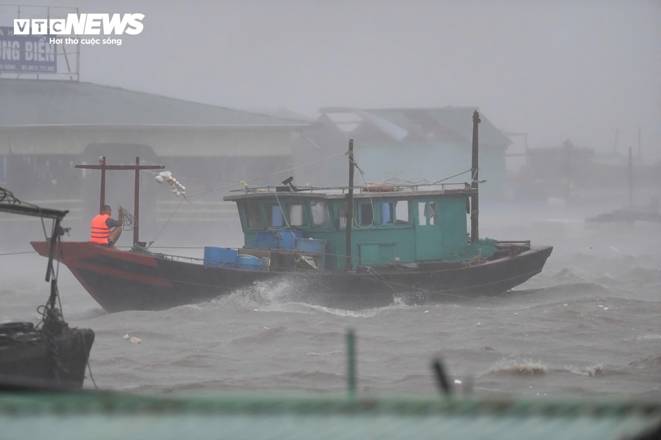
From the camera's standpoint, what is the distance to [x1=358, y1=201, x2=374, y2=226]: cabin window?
1869 cm

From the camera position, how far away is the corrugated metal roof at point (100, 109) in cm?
3244

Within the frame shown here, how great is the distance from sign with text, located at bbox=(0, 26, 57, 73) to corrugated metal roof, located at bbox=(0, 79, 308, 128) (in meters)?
0.84

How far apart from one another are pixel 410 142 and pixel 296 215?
26970mm

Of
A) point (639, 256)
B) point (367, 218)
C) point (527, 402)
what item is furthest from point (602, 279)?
point (527, 402)

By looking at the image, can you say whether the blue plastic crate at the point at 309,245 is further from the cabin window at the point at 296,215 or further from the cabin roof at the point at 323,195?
the cabin roof at the point at 323,195

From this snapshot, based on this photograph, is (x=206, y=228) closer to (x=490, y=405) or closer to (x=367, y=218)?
(x=367, y=218)

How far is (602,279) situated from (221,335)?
14126 millimetres

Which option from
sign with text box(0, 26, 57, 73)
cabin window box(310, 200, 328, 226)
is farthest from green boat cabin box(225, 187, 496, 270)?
sign with text box(0, 26, 57, 73)

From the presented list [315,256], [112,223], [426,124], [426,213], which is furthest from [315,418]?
[426,124]

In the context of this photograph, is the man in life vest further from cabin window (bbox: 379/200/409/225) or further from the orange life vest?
cabin window (bbox: 379/200/409/225)

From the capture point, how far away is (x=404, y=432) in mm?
2990

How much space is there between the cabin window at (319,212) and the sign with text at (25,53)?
680 inches

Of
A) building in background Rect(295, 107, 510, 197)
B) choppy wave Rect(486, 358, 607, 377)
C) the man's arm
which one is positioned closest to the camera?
choppy wave Rect(486, 358, 607, 377)

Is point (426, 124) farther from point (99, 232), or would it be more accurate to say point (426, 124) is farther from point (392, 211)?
point (99, 232)
